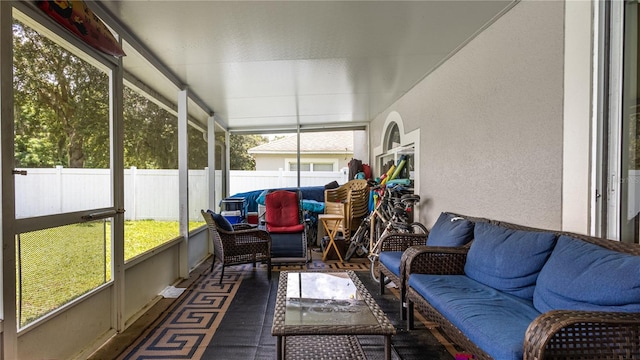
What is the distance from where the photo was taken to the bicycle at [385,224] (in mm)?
4020

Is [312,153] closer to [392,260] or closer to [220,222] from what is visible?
[220,222]

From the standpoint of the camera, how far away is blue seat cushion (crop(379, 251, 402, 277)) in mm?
2953

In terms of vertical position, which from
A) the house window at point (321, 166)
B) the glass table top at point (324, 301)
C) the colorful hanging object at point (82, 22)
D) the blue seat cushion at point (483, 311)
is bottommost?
the glass table top at point (324, 301)

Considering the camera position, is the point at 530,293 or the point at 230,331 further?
the point at 230,331

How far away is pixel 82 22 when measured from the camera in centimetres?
206

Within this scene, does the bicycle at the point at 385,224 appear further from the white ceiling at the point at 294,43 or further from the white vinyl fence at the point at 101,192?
the white vinyl fence at the point at 101,192

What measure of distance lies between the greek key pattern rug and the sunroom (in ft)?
1.04

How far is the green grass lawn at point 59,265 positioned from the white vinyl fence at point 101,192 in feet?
0.52

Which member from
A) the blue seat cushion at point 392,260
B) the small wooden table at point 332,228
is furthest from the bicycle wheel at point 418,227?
the small wooden table at point 332,228

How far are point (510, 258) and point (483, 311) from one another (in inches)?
20.0

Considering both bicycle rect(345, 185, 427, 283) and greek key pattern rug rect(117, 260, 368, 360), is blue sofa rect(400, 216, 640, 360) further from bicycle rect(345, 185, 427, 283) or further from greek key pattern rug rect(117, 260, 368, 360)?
greek key pattern rug rect(117, 260, 368, 360)

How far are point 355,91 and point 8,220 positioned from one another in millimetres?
4244

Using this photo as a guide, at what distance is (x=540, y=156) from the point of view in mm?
2229

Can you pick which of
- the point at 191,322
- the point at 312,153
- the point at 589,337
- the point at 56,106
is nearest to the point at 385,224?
the point at 191,322
